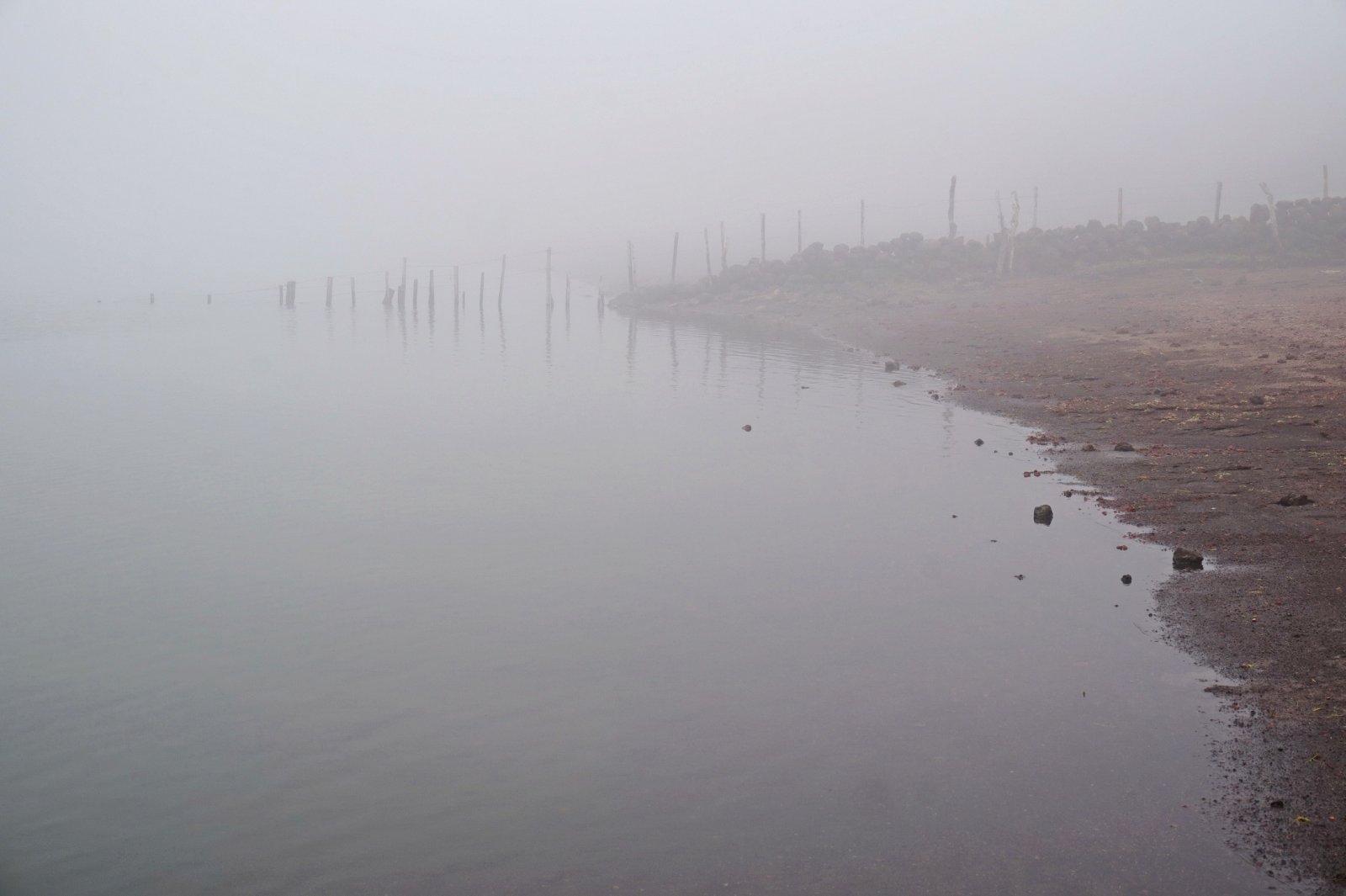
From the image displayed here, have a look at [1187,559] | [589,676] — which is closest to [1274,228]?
[1187,559]

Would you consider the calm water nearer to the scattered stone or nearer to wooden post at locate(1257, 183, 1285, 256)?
the scattered stone

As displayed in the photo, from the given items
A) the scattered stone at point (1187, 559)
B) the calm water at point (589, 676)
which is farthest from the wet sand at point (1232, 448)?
the calm water at point (589, 676)

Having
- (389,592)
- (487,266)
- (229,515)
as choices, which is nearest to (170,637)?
(389,592)

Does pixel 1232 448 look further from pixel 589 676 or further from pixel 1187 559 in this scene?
pixel 589 676

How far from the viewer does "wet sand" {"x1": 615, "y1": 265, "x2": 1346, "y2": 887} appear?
9281mm

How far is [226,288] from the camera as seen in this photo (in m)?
104

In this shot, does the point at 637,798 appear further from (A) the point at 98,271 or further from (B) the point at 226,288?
(A) the point at 98,271

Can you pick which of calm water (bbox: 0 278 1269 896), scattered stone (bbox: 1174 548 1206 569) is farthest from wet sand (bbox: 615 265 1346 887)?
calm water (bbox: 0 278 1269 896)

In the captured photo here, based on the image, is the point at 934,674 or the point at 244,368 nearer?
the point at 934,674

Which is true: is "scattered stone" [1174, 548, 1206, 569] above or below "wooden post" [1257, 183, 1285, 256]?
below

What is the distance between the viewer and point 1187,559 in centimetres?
1416

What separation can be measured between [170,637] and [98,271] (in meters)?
122

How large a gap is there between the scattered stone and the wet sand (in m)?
Answer: 0.20

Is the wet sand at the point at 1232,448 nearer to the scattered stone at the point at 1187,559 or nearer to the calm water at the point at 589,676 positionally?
the scattered stone at the point at 1187,559
